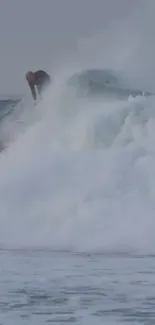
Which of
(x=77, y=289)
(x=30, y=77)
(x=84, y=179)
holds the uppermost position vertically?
(x=30, y=77)

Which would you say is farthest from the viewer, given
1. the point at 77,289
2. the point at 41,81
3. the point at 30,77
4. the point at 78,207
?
the point at 41,81

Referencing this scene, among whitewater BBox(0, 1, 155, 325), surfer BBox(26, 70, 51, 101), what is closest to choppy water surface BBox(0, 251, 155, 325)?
whitewater BBox(0, 1, 155, 325)

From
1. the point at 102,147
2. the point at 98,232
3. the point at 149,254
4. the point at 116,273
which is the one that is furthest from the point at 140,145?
the point at 116,273

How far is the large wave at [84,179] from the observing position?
57.0 feet

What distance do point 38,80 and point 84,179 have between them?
6818 millimetres

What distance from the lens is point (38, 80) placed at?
2555cm

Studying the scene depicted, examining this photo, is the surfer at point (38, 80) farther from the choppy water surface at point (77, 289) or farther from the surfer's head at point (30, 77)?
the choppy water surface at point (77, 289)

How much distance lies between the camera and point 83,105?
76.6 ft

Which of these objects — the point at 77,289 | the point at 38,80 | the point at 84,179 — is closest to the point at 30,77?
the point at 38,80

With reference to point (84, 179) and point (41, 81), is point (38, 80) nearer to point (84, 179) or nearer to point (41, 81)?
point (41, 81)

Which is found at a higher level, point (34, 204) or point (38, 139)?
point (38, 139)

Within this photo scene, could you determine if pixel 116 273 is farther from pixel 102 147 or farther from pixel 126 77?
pixel 126 77

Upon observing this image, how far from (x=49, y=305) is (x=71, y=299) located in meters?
0.40

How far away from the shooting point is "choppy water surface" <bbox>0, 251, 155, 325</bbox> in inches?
433
